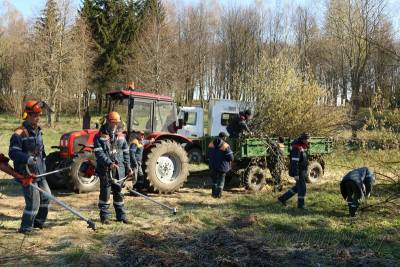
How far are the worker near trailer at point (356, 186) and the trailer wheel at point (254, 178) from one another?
101 inches

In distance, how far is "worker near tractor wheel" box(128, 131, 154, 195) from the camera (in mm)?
9031

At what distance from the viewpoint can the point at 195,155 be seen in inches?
582

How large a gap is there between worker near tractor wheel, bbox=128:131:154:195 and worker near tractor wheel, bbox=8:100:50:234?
9.12 feet

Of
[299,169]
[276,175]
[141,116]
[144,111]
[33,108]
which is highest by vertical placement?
[144,111]

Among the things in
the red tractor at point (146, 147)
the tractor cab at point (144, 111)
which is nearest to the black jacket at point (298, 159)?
the red tractor at point (146, 147)

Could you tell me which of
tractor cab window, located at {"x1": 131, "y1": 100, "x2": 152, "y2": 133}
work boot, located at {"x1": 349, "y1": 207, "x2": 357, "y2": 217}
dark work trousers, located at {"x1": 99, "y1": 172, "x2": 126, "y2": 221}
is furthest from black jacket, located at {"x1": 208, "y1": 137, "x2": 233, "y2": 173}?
dark work trousers, located at {"x1": 99, "y1": 172, "x2": 126, "y2": 221}

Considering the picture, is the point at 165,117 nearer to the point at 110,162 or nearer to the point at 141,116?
the point at 141,116

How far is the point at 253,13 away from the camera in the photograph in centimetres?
4166

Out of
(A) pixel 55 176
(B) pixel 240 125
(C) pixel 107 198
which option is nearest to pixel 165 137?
(B) pixel 240 125

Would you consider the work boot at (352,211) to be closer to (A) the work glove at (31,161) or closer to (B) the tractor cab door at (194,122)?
(A) the work glove at (31,161)

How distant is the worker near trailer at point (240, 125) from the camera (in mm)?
10820

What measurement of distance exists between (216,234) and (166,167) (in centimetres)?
416

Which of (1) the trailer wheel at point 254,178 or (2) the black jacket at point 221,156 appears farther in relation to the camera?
(1) the trailer wheel at point 254,178

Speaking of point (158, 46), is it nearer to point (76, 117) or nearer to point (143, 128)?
point (76, 117)
